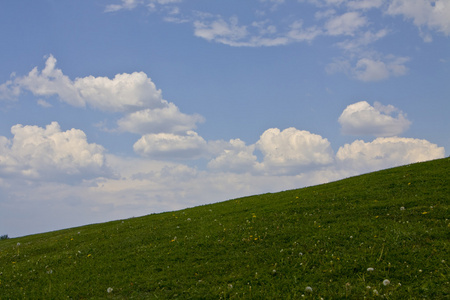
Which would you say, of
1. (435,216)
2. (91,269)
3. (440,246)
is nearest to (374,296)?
(440,246)

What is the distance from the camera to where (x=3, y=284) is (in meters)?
19.0

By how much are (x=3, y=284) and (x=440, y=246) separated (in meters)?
22.5

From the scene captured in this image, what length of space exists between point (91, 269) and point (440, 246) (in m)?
17.8

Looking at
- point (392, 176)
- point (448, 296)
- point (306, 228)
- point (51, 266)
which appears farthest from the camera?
point (392, 176)

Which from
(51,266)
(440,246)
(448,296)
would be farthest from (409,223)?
(51,266)

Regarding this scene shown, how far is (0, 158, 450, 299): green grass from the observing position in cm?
1384

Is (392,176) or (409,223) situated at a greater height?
(392,176)

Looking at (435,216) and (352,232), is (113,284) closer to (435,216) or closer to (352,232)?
(352,232)

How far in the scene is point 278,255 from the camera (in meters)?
16.8

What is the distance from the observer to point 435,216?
1914 centimetres

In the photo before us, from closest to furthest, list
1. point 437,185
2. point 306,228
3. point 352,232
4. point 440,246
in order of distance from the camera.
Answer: point 440,246
point 352,232
point 306,228
point 437,185

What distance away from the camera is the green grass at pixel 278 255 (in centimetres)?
1384

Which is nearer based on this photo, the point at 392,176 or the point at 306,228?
the point at 306,228

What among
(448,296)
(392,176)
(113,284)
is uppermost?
(392,176)
